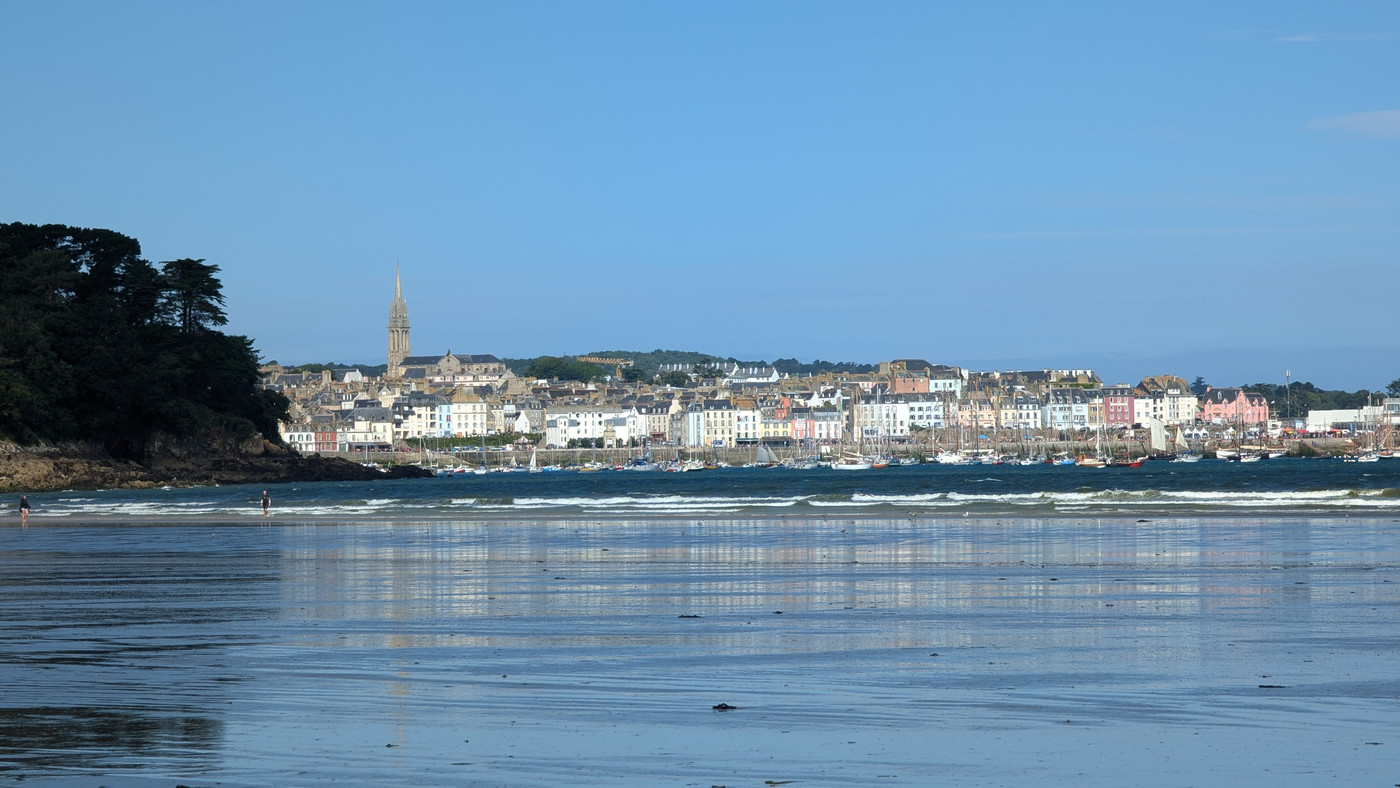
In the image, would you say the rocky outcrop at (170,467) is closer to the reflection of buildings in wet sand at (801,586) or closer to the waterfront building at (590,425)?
the reflection of buildings in wet sand at (801,586)

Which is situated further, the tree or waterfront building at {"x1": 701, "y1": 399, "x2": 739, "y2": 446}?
waterfront building at {"x1": 701, "y1": 399, "x2": 739, "y2": 446}

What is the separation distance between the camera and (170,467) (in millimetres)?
79125

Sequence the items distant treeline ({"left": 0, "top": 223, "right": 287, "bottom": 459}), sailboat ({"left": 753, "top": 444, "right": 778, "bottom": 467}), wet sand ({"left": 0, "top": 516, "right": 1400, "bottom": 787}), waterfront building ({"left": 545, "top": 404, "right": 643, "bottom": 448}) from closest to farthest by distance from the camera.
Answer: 1. wet sand ({"left": 0, "top": 516, "right": 1400, "bottom": 787})
2. distant treeline ({"left": 0, "top": 223, "right": 287, "bottom": 459})
3. sailboat ({"left": 753, "top": 444, "right": 778, "bottom": 467})
4. waterfront building ({"left": 545, "top": 404, "right": 643, "bottom": 448})

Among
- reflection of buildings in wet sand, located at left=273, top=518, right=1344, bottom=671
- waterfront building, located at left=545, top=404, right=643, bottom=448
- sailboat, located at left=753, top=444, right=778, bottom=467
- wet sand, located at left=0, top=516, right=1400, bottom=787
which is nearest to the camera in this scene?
wet sand, located at left=0, top=516, right=1400, bottom=787

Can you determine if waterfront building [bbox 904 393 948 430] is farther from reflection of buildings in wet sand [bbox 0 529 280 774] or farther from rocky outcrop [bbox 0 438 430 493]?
reflection of buildings in wet sand [bbox 0 529 280 774]

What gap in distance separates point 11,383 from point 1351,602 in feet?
224

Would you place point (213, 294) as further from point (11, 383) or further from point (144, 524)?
point (144, 524)

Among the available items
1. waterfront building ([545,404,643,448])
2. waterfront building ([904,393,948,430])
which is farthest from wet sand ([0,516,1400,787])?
waterfront building ([904,393,948,430])

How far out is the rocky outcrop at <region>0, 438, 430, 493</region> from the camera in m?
66.9

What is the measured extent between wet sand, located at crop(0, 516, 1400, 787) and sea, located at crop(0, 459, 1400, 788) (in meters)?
0.03

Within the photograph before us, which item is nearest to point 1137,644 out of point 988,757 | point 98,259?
point 988,757

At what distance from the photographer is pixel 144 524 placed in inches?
1356

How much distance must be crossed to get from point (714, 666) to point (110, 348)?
74.9 metres

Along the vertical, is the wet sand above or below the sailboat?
above
